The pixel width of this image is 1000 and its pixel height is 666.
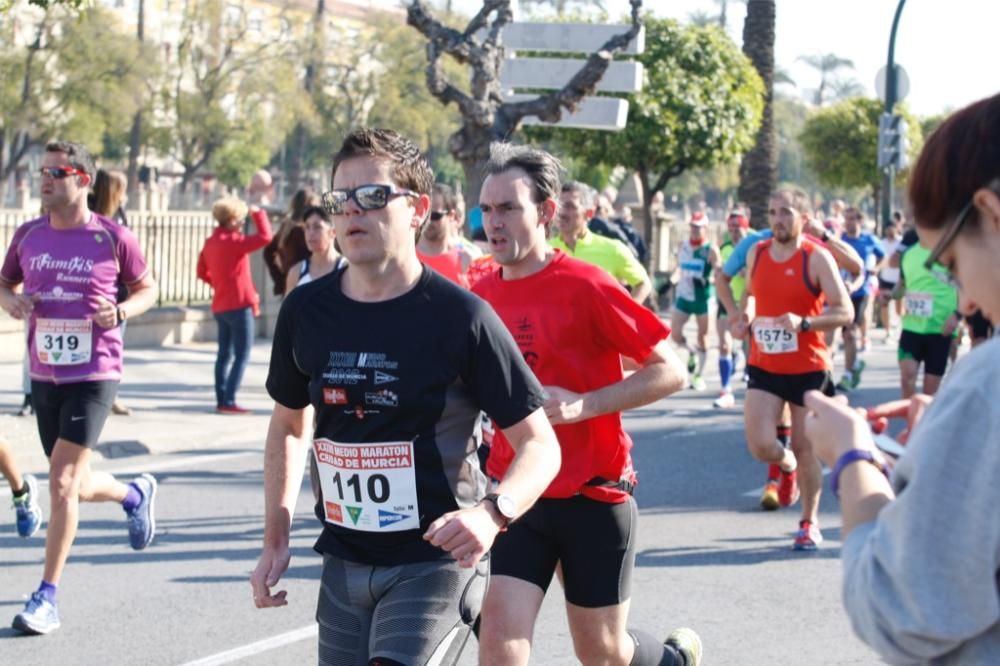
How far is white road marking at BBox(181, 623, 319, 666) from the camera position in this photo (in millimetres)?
5777

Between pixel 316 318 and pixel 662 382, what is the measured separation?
1324mm

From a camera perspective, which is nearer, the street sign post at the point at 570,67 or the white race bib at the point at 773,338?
the white race bib at the point at 773,338

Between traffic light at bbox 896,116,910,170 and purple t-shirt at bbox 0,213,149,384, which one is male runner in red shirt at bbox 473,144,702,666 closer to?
purple t-shirt at bbox 0,213,149,384

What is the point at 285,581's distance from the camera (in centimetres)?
715

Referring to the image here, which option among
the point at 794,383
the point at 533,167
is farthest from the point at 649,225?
the point at 533,167

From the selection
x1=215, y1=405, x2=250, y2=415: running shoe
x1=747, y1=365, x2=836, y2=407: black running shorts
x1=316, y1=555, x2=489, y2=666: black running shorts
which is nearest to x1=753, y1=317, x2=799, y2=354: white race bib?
x1=747, y1=365, x2=836, y2=407: black running shorts

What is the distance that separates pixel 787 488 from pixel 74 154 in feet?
15.5

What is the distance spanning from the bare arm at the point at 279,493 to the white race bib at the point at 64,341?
2795mm

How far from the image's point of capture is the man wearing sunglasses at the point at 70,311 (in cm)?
631

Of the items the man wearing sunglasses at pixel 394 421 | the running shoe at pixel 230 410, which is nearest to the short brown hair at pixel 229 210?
the running shoe at pixel 230 410

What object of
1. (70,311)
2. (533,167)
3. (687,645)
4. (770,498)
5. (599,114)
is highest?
(599,114)

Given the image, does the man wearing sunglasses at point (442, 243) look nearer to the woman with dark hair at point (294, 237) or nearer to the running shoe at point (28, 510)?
the woman with dark hair at point (294, 237)

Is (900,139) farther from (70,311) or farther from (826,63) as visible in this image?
(826,63)

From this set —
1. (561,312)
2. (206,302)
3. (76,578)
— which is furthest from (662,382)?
(206,302)
